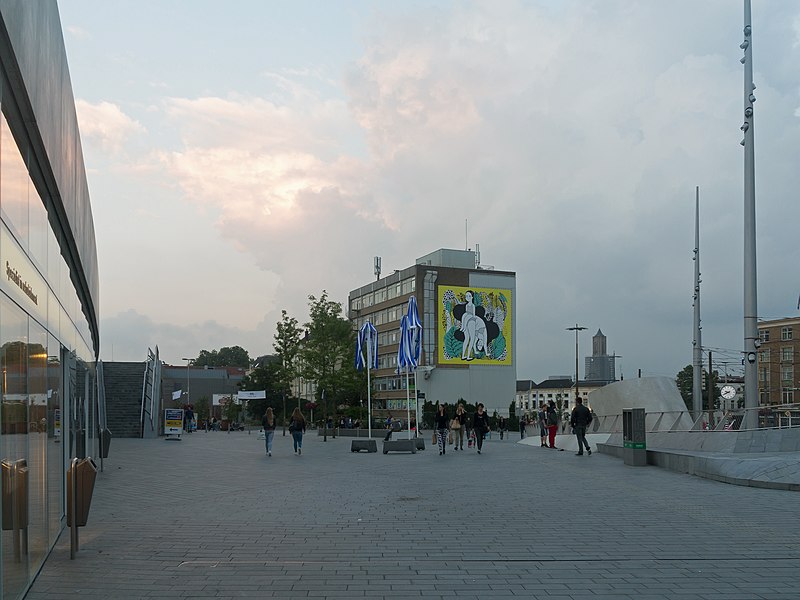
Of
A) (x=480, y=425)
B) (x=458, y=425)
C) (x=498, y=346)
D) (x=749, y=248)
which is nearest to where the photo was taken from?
(x=749, y=248)

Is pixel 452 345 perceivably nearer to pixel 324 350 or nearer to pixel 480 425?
pixel 324 350

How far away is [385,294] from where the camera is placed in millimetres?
115375

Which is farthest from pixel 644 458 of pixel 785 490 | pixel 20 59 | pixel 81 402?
pixel 20 59

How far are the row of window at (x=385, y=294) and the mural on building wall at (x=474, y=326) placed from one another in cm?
445

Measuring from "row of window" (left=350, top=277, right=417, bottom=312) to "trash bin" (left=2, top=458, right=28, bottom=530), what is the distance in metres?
96.7

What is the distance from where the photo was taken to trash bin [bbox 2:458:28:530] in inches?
259

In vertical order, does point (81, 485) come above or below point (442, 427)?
above

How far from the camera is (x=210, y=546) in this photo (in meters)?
10.1

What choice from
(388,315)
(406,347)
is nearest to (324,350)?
(406,347)

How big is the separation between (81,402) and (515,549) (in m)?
9.50

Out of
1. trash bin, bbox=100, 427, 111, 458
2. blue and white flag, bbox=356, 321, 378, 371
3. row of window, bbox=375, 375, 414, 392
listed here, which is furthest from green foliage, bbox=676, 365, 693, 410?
trash bin, bbox=100, 427, 111, 458

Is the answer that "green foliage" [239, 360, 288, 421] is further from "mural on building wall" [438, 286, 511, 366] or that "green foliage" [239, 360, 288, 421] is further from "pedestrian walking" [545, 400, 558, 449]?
"pedestrian walking" [545, 400, 558, 449]

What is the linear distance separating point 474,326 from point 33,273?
98276mm

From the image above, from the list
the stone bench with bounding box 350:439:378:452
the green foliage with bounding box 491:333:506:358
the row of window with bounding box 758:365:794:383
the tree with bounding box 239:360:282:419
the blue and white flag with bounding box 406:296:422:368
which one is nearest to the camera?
the stone bench with bounding box 350:439:378:452
